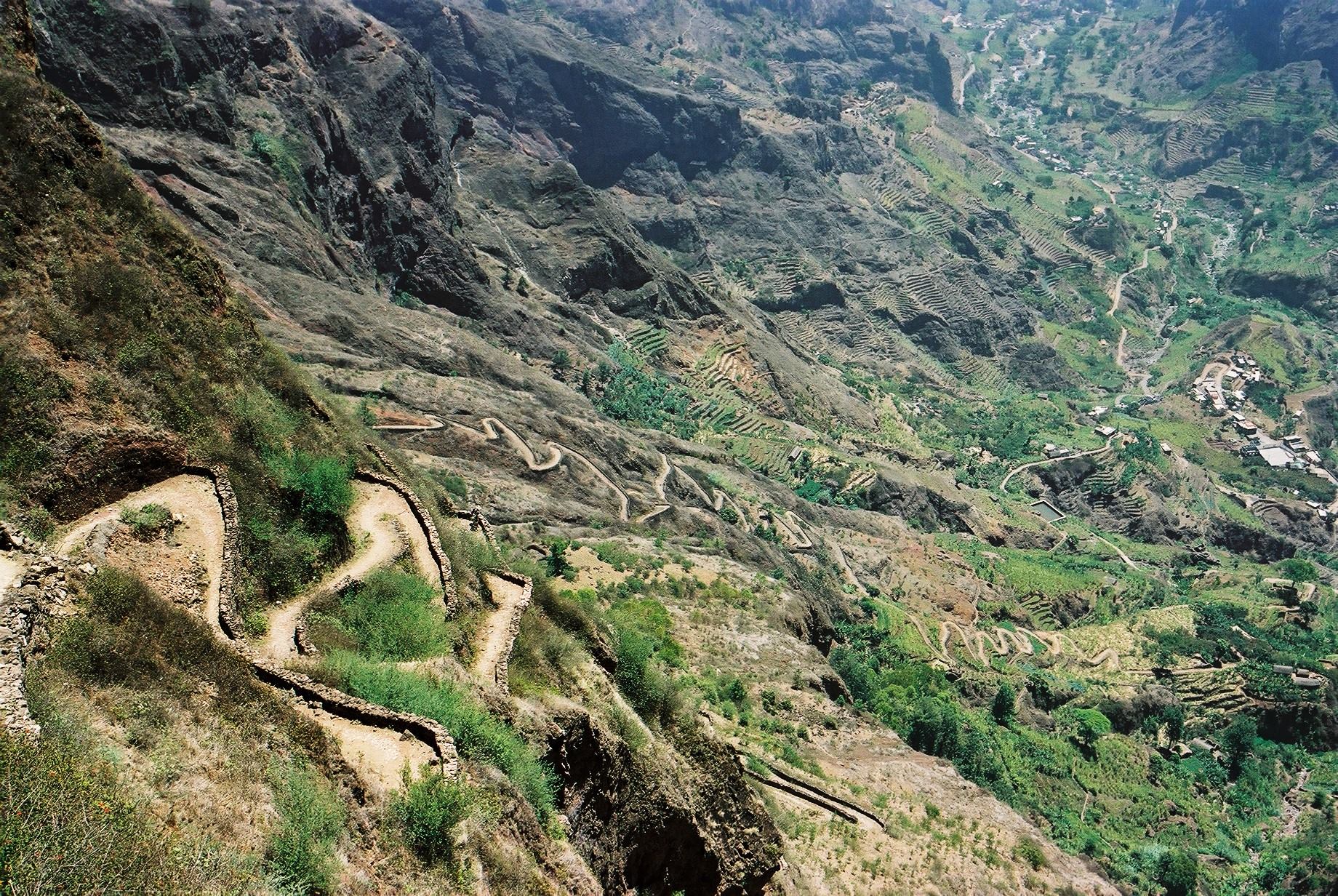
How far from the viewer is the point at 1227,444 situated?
141625 mm

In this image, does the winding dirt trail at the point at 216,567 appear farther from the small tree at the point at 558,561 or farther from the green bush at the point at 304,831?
the small tree at the point at 558,561

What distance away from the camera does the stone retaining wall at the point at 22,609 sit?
34.8 feet

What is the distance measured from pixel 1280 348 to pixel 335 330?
167m

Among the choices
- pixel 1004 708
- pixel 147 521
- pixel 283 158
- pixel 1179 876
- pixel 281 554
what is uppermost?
pixel 147 521

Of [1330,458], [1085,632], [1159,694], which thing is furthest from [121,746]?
[1330,458]

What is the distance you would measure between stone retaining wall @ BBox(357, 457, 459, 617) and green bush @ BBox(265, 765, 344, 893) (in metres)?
7.74

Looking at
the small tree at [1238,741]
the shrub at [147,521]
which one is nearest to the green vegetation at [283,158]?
the shrub at [147,521]

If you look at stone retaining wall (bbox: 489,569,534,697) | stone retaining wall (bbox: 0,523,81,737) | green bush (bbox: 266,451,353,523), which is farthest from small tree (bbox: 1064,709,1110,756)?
stone retaining wall (bbox: 0,523,81,737)

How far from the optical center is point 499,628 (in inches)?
878

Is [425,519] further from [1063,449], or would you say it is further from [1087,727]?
[1063,449]

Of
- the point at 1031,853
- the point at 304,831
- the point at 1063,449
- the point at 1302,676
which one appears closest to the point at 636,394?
the point at 1031,853

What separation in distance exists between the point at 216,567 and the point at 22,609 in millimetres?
5519

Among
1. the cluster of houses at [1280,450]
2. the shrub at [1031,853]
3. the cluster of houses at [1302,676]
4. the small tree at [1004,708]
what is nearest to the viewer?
the shrub at [1031,853]

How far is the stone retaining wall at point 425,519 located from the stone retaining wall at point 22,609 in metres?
8.25
